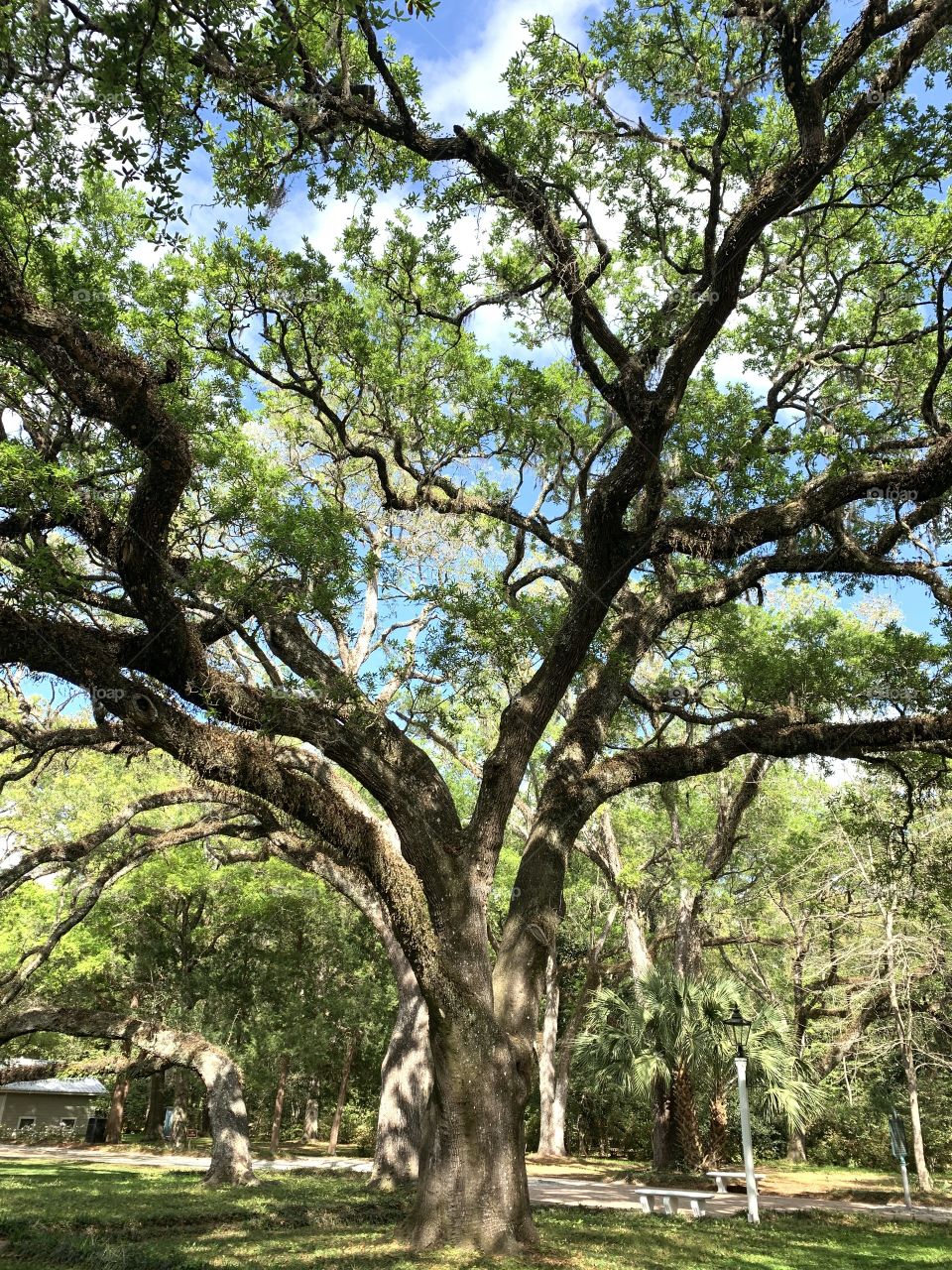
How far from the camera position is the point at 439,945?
271 inches

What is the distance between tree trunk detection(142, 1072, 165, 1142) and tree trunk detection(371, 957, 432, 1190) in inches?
658

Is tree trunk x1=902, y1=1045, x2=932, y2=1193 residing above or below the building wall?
above

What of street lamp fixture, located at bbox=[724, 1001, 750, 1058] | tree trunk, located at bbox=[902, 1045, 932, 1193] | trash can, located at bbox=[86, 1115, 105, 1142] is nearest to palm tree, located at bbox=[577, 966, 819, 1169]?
street lamp fixture, located at bbox=[724, 1001, 750, 1058]

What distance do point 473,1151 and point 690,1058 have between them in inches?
327

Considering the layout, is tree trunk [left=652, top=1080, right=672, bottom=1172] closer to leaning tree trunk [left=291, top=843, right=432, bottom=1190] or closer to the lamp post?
the lamp post

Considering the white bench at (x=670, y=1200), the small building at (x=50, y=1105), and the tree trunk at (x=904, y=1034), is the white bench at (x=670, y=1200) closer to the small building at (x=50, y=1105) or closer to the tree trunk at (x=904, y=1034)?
the tree trunk at (x=904, y=1034)

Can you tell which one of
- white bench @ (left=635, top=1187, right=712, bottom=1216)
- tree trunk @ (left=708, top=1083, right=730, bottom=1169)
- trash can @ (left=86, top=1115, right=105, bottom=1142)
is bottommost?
trash can @ (left=86, top=1115, right=105, bottom=1142)

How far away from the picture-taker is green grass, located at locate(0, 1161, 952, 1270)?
6105 mm

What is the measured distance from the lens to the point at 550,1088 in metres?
23.2

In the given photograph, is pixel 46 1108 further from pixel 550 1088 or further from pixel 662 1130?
pixel 662 1130

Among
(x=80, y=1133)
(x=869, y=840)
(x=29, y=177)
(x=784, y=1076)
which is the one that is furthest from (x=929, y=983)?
(x=80, y=1133)

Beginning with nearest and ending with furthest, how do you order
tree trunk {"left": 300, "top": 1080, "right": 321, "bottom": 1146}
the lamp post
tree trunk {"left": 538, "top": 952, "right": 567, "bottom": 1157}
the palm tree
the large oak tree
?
the large oak tree < the lamp post < the palm tree < tree trunk {"left": 538, "top": 952, "right": 567, "bottom": 1157} < tree trunk {"left": 300, "top": 1080, "right": 321, "bottom": 1146}

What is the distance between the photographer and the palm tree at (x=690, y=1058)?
1252cm

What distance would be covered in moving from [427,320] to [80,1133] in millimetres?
32358
